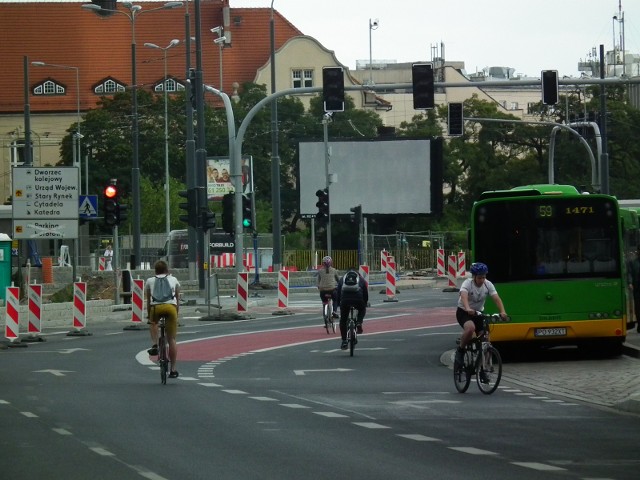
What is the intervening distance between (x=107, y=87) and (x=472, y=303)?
344 ft

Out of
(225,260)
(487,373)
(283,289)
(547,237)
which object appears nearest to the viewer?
(487,373)

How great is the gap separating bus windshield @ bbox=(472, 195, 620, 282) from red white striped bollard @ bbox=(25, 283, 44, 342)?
11.1m

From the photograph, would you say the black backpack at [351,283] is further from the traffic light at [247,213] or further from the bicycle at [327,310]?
the traffic light at [247,213]

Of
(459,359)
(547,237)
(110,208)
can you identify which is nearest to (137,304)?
(110,208)

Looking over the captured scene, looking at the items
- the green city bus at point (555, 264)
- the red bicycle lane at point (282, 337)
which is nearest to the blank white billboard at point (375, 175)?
the red bicycle lane at point (282, 337)

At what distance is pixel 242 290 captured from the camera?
44.1 meters

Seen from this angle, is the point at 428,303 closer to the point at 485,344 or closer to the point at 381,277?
the point at 381,277

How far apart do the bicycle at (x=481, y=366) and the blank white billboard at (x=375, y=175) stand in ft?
193

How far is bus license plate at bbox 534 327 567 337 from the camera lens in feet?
85.6

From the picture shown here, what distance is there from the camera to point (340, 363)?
27.1m

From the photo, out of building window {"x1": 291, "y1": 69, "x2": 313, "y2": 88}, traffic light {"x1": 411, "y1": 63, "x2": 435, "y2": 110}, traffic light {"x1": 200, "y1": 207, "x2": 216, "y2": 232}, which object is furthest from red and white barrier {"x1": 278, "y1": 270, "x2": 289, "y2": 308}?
building window {"x1": 291, "y1": 69, "x2": 313, "y2": 88}

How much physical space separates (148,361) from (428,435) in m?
13.4

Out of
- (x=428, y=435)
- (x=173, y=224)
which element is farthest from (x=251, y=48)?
(x=428, y=435)

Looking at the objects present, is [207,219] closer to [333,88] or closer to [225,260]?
[333,88]
